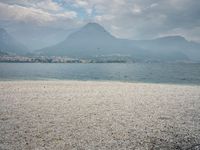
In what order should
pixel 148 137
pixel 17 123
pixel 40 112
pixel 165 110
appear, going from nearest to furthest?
pixel 148 137 → pixel 17 123 → pixel 40 112 → pixel 165 110

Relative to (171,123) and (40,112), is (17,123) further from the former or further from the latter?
(171,123)

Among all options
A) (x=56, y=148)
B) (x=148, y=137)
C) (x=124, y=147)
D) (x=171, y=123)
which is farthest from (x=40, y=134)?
(x=171, y=123)

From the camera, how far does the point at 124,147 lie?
1584 centimetres

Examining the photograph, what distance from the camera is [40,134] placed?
18156mm

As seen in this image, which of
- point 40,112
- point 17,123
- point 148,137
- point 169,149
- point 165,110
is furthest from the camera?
point 165,110

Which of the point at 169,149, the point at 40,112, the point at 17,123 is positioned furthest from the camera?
the point at 40,112

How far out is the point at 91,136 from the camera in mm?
17875

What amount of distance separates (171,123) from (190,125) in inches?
62.5

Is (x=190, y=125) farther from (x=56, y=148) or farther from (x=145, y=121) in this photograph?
(x=56, y=148)

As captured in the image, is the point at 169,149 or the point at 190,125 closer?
the point at 169,149

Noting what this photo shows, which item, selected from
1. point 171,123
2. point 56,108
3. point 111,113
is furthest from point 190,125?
point 56,108

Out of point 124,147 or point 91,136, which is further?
point 91,136

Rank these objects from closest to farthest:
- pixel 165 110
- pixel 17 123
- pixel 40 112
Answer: pixel 17 123 < pixel 40 112 < pixel 165 110

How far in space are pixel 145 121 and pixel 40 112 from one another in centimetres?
1077
